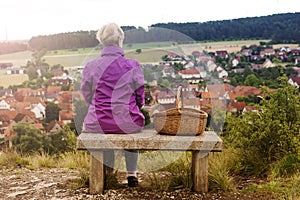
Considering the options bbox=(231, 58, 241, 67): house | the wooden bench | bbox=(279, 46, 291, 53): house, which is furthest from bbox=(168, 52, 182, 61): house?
bbox=(279, 46, 291, 53): house

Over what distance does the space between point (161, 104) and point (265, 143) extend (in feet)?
3.80

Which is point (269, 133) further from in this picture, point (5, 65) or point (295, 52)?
point (5, 65)

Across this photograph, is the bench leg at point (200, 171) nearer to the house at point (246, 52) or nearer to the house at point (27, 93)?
the house at point (246, 52)

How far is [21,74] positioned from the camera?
43750mm

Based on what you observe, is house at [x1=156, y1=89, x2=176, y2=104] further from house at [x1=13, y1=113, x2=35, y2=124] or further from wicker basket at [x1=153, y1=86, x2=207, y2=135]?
house at [x1=13, y1=113, x2=35, y2=124]

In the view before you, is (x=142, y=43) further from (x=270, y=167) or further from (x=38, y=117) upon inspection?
(x=38, y=117)

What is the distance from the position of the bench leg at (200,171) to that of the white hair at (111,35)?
118 cm

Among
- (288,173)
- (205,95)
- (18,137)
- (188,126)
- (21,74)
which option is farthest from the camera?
(21,74)

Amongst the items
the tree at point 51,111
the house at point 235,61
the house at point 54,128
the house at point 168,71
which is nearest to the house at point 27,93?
the tree at point 51,111

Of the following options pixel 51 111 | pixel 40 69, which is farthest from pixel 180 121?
pixel 40 69

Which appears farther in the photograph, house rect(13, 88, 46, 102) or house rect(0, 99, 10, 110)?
house rect(13, 88, 46, 102)

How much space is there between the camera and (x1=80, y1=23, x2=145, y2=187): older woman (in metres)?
3.54

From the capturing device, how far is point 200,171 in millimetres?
3488

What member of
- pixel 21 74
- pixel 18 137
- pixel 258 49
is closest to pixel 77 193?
pixel 18 137
